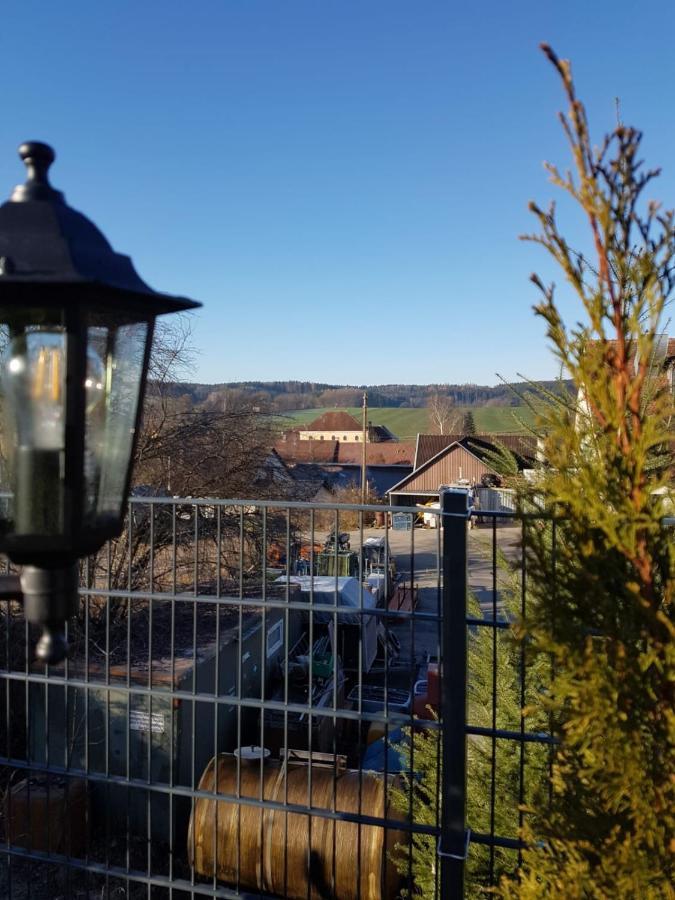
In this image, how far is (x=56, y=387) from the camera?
4.03ft

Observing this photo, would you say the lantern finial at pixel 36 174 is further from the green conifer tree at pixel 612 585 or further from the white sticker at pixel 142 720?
the white sticker at pixel 142 720

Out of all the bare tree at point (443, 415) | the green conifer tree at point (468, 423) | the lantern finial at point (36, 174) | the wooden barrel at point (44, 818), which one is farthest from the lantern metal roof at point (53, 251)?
the bare tree at point (443, 415)

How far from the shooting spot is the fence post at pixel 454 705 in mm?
2639

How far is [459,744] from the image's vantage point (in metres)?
2.66

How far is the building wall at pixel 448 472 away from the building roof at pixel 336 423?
1196 inches

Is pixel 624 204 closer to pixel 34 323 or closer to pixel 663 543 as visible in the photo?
pixel 663 543

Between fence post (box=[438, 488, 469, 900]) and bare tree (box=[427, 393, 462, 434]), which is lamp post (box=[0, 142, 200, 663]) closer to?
fence post (box=[438, 488, 469, 900])

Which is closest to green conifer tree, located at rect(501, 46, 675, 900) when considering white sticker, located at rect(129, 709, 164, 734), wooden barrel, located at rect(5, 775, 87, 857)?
white sticker, located at rect(129, 709, 164, 734)

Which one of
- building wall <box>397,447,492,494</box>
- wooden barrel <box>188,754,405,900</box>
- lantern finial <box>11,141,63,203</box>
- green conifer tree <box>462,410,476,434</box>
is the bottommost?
wooden barrel <box>188,754,405,900</box>

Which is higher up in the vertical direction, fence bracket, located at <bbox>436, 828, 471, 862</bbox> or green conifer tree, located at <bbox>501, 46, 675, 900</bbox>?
green conifer tree, located at <bbox>501, 46, 675, 900</bbox>

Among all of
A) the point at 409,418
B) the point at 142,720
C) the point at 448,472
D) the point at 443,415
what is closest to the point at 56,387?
the point at 142,720

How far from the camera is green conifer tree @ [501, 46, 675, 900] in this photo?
1.74m

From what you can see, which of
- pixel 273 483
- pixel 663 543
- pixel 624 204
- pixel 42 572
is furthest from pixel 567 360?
pixel 273 483

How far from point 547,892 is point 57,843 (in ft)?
16.8
